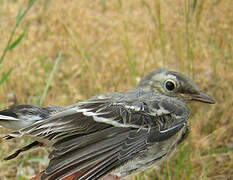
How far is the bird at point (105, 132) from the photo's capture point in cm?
214

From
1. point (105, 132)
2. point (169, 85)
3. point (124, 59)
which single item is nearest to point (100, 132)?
point (105, 132)

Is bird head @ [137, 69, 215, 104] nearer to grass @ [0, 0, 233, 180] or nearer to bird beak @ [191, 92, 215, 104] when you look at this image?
bird beak @ [191, 92, 215, 104]

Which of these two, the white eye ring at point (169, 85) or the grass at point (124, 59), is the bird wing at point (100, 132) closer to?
the white eye ring at point (169, 85)

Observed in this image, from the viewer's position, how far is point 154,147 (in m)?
2.36

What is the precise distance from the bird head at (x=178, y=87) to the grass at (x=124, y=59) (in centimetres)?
42

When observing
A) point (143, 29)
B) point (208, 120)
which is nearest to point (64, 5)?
point (143, 29)

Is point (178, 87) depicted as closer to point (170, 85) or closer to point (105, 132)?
point (170, 85)

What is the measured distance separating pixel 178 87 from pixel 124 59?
246 cm

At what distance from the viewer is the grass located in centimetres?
333

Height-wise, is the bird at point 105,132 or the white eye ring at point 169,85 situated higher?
the white eye ring at point 169,85

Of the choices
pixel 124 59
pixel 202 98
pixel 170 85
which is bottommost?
pixel 124 59

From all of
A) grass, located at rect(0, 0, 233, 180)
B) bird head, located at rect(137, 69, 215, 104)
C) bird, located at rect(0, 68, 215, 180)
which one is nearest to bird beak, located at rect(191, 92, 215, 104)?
bird head, located at rect(137, 69, 215, 104)

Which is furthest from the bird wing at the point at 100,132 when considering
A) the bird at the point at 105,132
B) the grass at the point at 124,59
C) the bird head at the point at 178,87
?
the grass at the point at 124,59

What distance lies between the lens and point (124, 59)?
5.07 metres
